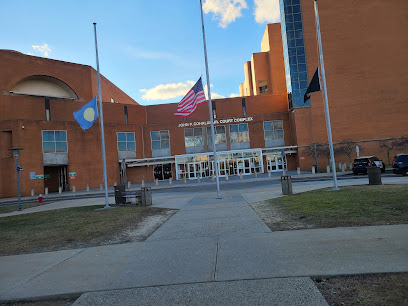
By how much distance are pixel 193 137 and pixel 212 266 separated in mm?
41621

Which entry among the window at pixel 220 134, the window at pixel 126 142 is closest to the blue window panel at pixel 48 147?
the window at pixel 126 142

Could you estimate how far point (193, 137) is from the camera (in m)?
46.5

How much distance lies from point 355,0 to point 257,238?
47.2 meters

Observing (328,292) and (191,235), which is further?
(191,235)

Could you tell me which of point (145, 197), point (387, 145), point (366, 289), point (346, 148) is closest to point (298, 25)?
point (346, 148)

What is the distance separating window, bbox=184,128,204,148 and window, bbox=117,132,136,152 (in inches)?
313

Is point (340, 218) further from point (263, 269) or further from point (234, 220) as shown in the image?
point (263, 269)

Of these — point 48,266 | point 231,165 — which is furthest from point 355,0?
point 48,266

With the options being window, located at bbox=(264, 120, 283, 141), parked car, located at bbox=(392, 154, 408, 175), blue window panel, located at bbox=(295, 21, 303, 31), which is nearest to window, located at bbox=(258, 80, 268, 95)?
window, located at bbox=(264, 120, 283, 141)

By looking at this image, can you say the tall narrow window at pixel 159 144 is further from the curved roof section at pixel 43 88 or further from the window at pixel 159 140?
the curved roof section at pixel 43 88

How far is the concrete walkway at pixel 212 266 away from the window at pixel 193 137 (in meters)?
38.7

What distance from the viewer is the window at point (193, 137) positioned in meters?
46.4

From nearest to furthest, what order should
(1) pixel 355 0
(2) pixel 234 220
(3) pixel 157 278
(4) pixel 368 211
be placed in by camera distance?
(3) pixel 157 278 < (4) pixel 368 211 < (2) pixel 234 220 < (1) pixel 355 0

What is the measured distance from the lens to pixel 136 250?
6.68 m
